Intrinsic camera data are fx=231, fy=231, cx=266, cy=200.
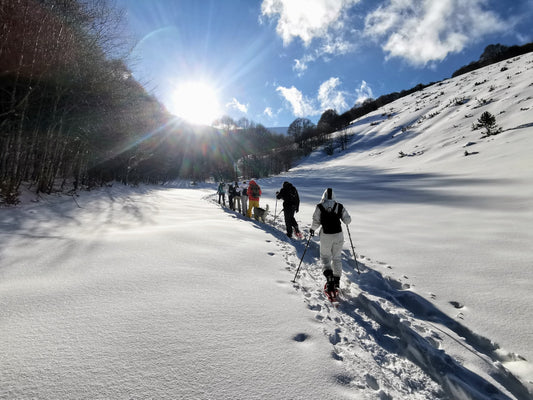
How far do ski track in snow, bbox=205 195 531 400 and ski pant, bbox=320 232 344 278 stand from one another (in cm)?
47

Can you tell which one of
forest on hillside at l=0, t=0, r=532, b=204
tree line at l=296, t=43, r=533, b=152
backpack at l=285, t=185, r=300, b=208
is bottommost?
backpack at l=285, t=185, r=300, b=208

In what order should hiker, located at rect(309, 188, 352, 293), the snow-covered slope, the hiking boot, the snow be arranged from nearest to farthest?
the snow, the snow-covered slope, the hiking boot, hiker, located at rect(309, 188, 352, 293)

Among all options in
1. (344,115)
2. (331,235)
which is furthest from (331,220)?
(344,115)

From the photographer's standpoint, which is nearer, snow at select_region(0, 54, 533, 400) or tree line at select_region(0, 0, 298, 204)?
snow at select_region(0, 54, 533, 400)

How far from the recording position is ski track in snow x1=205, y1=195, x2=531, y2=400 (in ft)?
7.65

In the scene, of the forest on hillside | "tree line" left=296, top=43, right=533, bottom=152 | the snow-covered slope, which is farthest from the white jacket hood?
"tree line" left=296, top=43, right=533, bottom=152

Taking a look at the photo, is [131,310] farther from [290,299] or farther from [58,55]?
[58,55]

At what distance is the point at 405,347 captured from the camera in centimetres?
296

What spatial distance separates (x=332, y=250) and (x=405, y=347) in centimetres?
185

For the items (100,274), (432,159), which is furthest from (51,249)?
(432,159)

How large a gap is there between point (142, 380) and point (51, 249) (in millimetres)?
4076

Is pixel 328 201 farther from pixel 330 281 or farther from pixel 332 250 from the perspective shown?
pixel 330 281

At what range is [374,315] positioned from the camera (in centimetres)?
366

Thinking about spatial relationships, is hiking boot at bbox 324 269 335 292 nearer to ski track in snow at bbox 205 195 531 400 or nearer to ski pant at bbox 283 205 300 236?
ski track in snow at bbox 205 195 531 400
